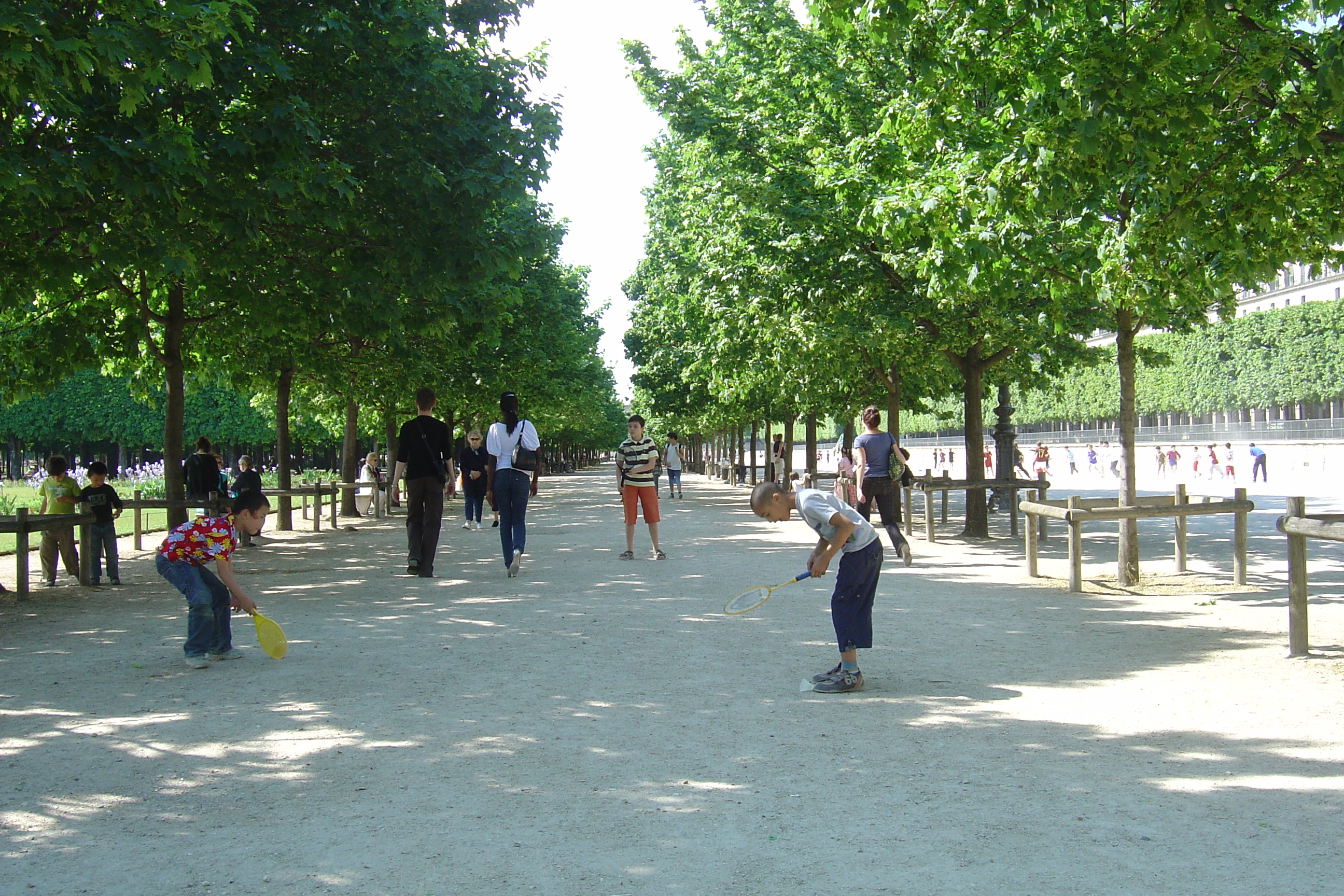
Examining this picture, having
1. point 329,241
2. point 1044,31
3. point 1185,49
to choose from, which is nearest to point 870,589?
point 1185,49

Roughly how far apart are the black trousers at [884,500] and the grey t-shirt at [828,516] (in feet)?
23.3

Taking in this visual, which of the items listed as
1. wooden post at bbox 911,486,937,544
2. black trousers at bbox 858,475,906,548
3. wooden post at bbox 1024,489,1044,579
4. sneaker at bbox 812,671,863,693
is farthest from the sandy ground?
wooden post at bbox 911,486,937,544

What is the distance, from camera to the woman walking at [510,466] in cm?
1283

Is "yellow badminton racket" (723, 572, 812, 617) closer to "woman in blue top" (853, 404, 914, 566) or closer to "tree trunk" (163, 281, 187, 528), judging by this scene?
"woman in blue top" (853, 404, 914, 566)

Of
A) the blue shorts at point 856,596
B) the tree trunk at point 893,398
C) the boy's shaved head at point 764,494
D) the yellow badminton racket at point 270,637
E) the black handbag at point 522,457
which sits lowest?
the yellow badminton racket at point 270,637

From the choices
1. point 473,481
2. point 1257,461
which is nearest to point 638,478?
point 473,481

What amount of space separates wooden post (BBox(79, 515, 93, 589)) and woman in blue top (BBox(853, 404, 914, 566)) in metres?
9.03

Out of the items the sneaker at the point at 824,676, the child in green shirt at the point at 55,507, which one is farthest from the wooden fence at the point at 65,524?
the sneaker at the point at 824,676

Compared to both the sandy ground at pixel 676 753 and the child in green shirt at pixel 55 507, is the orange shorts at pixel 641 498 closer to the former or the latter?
the sandy ground at pixel 676 753

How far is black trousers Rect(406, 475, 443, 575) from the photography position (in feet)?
40.8

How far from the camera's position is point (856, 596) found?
22.1 ft

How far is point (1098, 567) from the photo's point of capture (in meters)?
13.6

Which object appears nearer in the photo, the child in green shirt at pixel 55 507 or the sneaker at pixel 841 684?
the sneaker at pixel 841 684

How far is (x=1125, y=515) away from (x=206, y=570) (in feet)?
26.8
